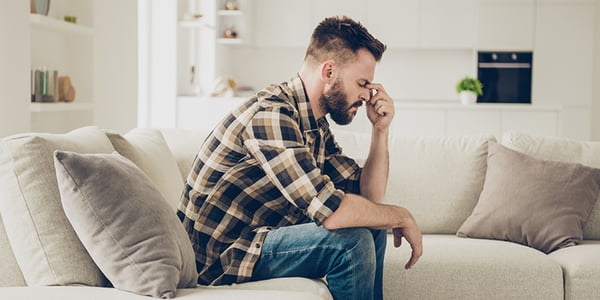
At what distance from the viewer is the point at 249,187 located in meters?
2.36

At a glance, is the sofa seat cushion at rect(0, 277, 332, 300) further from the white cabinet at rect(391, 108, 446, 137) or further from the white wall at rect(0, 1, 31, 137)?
the white cabinet at rect(391, 108, 446, 137)

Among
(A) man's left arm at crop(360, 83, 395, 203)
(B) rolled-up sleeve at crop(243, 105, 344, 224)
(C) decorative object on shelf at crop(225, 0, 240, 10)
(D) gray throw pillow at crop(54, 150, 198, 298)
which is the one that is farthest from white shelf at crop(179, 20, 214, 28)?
(D) gray throw pillow at crop(54, 150, 198, 298)

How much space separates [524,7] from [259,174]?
17.6ft

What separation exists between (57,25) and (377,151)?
2027 millimetres

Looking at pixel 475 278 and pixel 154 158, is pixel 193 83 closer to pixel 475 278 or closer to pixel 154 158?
pixel 154 158

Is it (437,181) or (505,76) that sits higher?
(505,76)

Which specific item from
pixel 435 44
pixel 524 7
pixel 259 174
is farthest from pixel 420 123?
pixel 259 174

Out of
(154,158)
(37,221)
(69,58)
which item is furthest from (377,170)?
(69,58)

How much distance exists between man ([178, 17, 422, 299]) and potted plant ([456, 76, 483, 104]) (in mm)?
4372

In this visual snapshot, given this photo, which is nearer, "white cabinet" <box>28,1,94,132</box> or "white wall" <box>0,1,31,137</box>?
"white wall" <box>0,1,31,137</box>

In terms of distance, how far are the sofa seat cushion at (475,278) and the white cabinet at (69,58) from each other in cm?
212

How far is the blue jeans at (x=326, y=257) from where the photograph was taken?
224 cm

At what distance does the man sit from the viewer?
2242 mm

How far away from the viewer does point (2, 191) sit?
2.08 m
